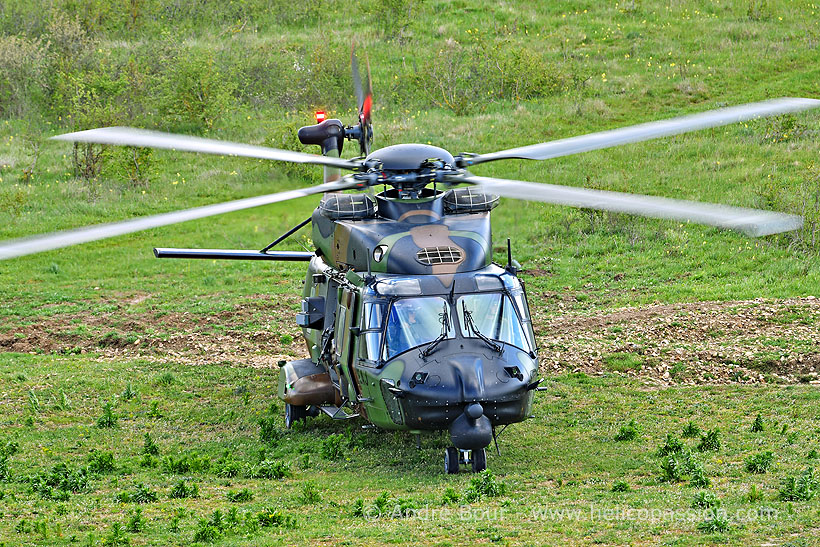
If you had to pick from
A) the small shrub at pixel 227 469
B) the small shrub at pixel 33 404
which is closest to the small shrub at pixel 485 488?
the small shrub at pixel 227 469

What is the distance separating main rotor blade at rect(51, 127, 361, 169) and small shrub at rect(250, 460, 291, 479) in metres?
3.67

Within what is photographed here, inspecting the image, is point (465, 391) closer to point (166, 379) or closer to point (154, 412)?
point (154, 412)

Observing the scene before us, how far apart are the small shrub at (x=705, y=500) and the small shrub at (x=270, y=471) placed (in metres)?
4.94

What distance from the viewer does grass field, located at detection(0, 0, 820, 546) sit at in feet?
35.7

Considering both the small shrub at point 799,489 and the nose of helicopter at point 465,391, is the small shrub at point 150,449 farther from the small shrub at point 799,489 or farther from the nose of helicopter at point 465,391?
the small shrub at point 799,489

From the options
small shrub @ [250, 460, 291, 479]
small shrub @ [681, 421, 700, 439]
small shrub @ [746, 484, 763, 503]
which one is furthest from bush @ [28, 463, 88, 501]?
small shrub @ [681, 421, 700, 439]

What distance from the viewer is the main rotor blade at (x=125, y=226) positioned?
28.1 ft

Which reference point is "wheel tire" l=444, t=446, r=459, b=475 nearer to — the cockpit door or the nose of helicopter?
the nose of helicopter

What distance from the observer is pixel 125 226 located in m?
10.1

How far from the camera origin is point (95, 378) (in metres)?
18.2

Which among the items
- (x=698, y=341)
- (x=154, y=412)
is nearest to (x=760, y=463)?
(x=698, y=341)

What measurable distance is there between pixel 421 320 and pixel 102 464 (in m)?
4.33

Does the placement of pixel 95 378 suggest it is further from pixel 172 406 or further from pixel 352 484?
pixel 352 484

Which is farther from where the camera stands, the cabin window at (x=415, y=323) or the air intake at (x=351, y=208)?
the air intake at (x=351, y=208)
